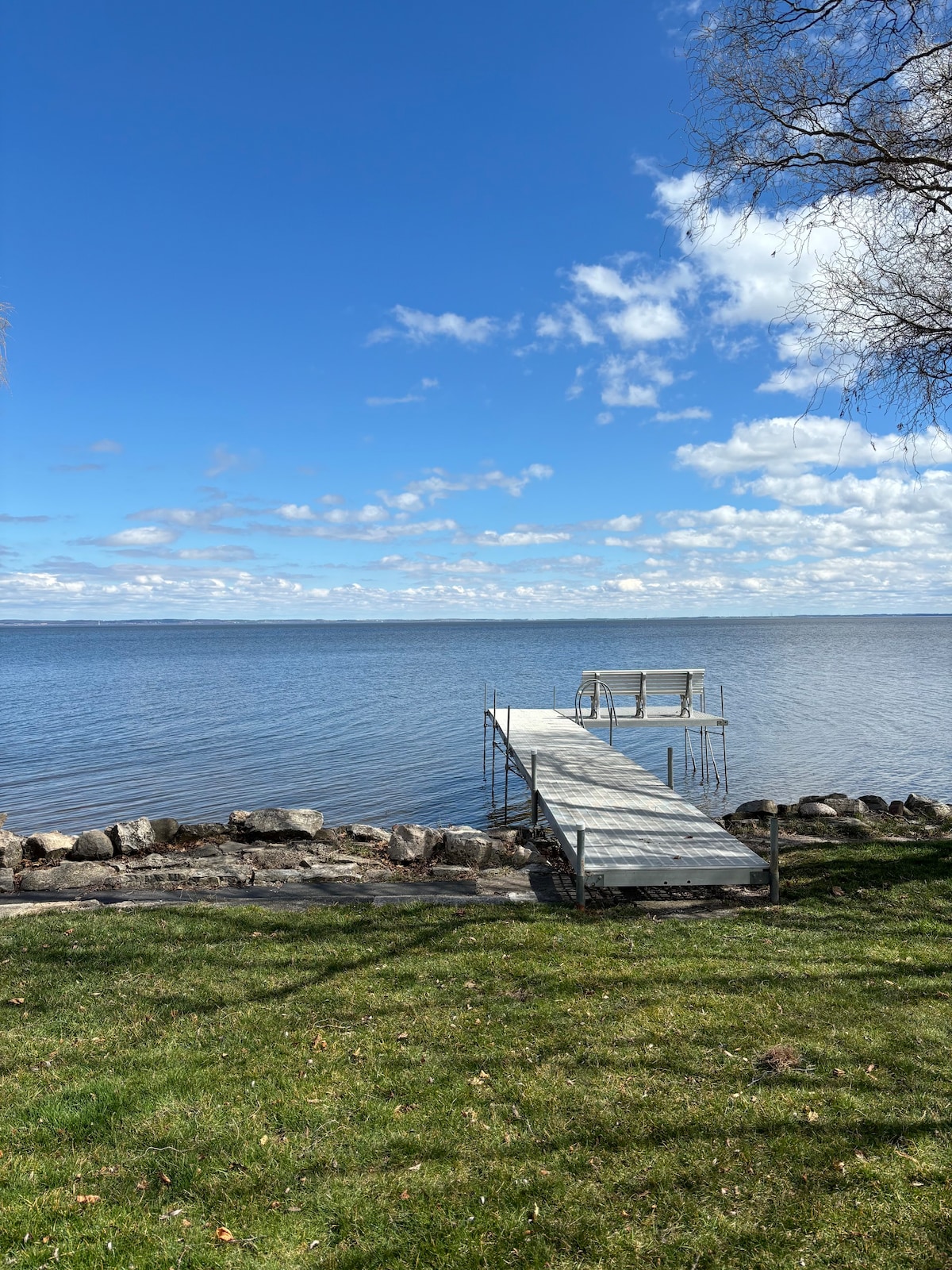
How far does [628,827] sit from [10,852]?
9815 mm

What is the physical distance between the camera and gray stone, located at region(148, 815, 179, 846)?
48.8ft

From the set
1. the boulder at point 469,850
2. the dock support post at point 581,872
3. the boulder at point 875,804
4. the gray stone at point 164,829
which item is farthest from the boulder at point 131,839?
the boulder at point 875,804

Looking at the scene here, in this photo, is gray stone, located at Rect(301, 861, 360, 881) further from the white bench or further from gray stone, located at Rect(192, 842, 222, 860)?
the white bench

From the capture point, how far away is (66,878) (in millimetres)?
10969

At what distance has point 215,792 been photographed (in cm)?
2186

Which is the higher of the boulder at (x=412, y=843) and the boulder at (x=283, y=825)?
the boulder at (x=412, y=843)

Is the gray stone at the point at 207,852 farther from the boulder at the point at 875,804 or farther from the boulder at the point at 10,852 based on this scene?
the boulder at the point at 875,804

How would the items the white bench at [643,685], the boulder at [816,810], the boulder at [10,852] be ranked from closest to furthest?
the boulder at [10,852] → the boulder at [816,810] → the white bench at [643,685]

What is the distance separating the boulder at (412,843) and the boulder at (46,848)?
5.64 metres

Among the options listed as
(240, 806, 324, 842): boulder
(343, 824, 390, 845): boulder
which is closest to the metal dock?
(343, 824, 390, 845): boulder

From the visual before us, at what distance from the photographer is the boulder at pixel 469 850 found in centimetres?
1241

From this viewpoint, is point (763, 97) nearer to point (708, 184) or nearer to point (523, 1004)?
point (708, 184)

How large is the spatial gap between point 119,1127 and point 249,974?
2380mm

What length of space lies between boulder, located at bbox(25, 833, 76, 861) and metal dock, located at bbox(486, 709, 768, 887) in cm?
821
